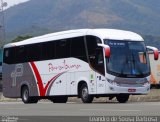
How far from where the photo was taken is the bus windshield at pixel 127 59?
29312 mm

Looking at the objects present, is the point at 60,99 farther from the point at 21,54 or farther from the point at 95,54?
the point at 95,54

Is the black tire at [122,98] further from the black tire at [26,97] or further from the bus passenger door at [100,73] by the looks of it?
the black tire at [26,97]

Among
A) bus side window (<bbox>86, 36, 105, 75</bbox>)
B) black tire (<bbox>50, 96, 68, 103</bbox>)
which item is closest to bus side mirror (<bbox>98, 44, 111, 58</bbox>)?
bus side window (<bbox>86, 36, 105, 75</bbox>)

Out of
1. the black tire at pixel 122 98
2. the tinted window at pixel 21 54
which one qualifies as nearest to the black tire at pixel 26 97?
the tinted window at pixel 21 54

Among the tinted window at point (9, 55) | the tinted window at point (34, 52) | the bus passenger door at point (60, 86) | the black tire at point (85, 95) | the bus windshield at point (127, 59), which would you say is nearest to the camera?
the bus windshield at point (127, 59)

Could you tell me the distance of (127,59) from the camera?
29.6 meters

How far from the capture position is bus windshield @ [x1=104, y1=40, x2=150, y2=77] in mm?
29312

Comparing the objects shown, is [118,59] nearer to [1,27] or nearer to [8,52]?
[8,52]

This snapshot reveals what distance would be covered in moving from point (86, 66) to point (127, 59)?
202 cm

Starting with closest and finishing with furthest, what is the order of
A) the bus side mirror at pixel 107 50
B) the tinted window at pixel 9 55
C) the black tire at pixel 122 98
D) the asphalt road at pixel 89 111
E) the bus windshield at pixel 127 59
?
the asphalt road at pixel 89 111
the bus side mirror at pixel 107 50
the bus windshield at pixel 127 59
the black tire at pixel 122 98
the tinted window at pixel 9 55

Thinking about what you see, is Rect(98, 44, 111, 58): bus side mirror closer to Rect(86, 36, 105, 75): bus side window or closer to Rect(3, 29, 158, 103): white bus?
Rect(3, 29, 158, 103): white bus

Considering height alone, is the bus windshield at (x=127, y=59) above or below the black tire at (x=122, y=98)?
above

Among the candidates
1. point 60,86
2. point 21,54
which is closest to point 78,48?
point 60,86

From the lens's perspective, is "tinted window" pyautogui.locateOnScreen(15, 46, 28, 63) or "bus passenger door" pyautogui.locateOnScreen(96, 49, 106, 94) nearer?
"bus passenger door" pyautogui.locateOnScreen(96, 49, 106, 94)
